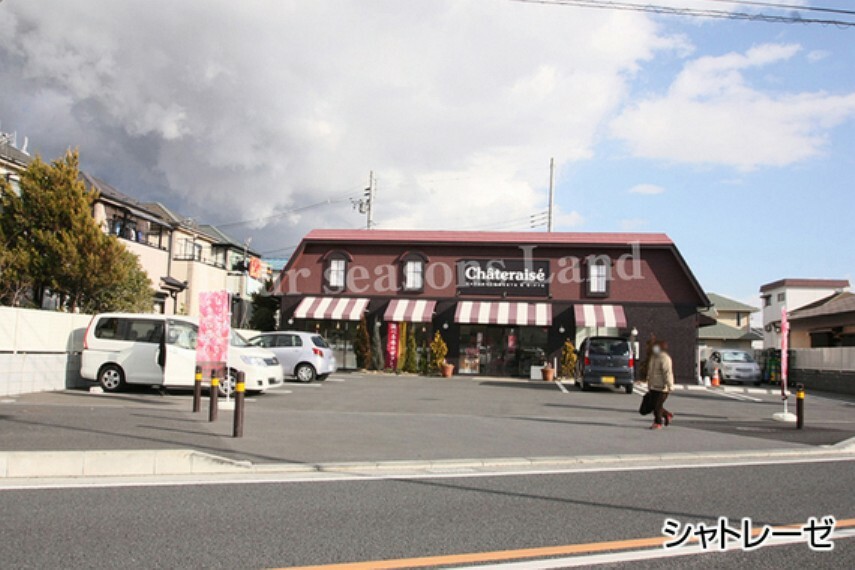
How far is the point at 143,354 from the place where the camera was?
1582 centimetres

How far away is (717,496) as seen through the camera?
7109 mm

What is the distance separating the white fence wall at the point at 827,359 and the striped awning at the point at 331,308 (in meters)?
19.4

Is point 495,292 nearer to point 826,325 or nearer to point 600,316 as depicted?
point 600,316

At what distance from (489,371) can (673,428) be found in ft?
57.7

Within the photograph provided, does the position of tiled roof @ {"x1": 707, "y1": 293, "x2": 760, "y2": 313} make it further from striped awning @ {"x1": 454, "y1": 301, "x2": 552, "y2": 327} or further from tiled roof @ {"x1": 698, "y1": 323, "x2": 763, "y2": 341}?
striped awning @ {"x1": 454, "y1": 301, "x2": 552, "y2": 327}

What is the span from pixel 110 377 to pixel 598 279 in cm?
2106

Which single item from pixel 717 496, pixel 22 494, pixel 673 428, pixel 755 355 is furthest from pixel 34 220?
pixel 755 355

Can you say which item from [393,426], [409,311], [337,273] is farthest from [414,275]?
[393,426]

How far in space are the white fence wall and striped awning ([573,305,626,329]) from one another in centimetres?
828

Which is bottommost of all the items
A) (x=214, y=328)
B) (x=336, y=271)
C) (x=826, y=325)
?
(x=214, y=328)

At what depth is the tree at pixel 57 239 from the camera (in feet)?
65.3

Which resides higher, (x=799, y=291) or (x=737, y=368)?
(x=799, y=291)

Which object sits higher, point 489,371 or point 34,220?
point 34,220

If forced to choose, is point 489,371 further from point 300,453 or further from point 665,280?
point 300,453
